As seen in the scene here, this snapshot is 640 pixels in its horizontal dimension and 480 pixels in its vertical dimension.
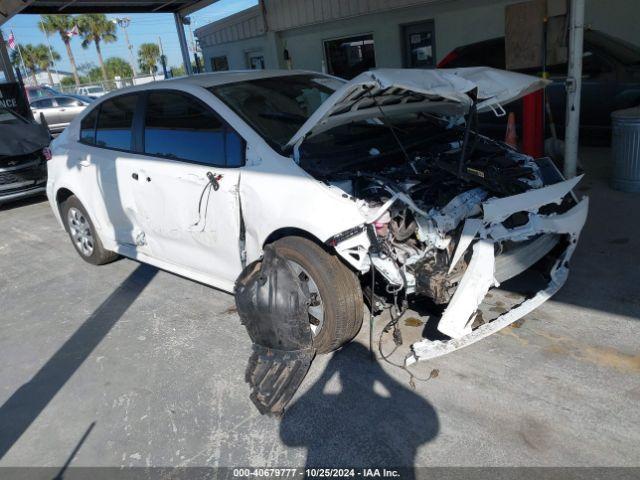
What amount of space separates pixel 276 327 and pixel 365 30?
34.4 feet

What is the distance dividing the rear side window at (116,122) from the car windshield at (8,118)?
5.76 metres

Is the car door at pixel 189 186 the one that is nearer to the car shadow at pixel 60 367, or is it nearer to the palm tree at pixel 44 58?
the car shadow at pixel 60 367


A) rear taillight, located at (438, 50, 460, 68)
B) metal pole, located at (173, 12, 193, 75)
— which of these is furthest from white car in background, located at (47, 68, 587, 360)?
metal pole, located at (173, 12, 193, 75)

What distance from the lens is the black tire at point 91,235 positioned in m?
5.43

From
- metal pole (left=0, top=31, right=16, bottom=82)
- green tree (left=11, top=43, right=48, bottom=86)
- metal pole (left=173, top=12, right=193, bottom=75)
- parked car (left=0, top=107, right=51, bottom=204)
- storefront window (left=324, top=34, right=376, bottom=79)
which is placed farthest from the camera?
green tree (left=11, top=43, right=48, bottom=86)

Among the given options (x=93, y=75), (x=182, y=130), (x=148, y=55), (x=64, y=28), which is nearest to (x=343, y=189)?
(x=182, y=130)

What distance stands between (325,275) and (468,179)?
1085mm

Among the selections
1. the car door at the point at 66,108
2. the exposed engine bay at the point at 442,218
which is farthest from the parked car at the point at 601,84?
the car door at the point at 66,108

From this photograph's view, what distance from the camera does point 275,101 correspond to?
4.09 metres

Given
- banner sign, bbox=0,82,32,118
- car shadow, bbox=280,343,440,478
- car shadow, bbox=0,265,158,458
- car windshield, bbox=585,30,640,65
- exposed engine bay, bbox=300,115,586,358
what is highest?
banner sign, bbox=0,82,32,118

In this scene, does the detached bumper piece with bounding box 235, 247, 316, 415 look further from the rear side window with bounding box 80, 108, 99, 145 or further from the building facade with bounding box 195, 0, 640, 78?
the building facade with bounding box 195, 0, 640, 78

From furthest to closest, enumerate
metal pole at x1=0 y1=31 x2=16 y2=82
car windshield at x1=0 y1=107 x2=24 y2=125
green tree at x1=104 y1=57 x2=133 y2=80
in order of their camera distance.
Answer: green tree at x1=104 y1=57 x2=133 y2=80, metal pole at x1=0 y1=31 x2=16 y2=82, car windshield at x1=0 y1=107 x2=24 y2=125

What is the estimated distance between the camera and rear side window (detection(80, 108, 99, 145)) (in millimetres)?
5113

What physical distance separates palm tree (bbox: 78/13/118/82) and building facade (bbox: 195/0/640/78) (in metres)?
41.0
